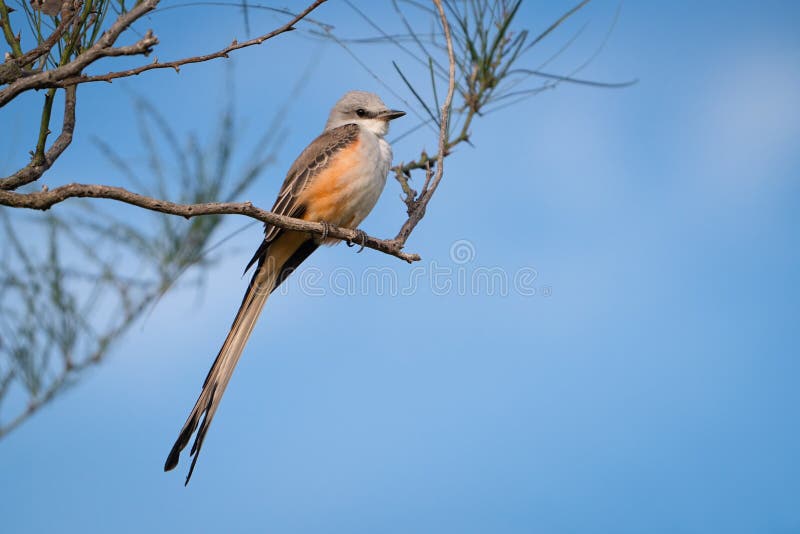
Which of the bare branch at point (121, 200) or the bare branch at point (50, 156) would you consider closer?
the bare branch at point (121, 200)

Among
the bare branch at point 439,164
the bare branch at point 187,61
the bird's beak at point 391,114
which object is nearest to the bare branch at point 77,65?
the bare branch at point 187,61

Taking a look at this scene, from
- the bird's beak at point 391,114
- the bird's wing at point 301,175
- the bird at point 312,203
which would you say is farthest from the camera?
the bird's beak at point 391,114

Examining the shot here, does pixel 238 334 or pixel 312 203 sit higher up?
pixel 312 203

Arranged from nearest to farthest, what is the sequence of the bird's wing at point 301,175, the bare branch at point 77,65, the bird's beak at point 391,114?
the bare branch at point 77,65 → the bird's wing at point 301,175 → the bird's beak at point 391,114

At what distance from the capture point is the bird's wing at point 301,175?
340 centimetres

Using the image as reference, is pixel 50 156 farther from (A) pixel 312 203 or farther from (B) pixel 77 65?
(A) pixel 312 203

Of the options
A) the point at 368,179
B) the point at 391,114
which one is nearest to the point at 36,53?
the point at 368,179

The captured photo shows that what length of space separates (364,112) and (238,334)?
1.41m

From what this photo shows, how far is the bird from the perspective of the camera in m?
3.26

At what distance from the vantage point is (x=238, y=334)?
10.6ft

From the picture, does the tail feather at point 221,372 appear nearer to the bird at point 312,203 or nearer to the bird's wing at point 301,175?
the bird at point 312,203

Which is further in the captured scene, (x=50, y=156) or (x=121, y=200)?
(x=50, y=156)

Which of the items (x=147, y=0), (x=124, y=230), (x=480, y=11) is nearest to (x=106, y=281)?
(x=124, y=230)

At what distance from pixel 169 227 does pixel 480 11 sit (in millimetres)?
1516
